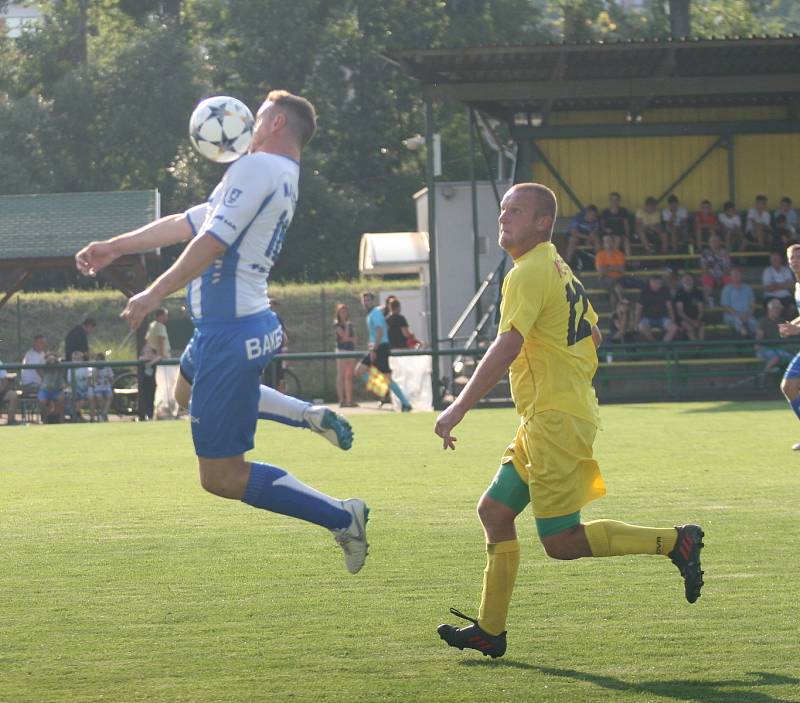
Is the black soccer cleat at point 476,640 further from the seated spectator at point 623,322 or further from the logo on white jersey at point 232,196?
the seated spectator at point 623,322

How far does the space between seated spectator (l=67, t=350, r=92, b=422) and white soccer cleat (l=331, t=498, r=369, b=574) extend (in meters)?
17.5

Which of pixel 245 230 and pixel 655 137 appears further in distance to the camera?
pixel 655 137

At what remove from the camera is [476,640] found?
217 inches

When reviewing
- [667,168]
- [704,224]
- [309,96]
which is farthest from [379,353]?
[309,96]

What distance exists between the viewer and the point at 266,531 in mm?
8898

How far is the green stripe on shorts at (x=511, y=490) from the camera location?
18.5 ft

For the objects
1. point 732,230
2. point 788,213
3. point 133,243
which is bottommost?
point 133,243

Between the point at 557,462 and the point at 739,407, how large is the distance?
16087 millimetres

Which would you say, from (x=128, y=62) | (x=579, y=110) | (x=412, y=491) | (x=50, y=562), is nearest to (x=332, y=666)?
(x=50, y=562)

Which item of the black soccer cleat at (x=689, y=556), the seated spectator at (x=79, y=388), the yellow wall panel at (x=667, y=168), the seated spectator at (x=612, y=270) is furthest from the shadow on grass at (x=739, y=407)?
the black soccer cleat at (x=689, y=556)

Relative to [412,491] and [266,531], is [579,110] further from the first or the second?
[266,531]

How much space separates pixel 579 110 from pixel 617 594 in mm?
22558

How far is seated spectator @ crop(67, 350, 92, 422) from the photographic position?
926 inches

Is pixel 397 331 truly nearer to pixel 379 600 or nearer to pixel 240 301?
pixel 379 600
